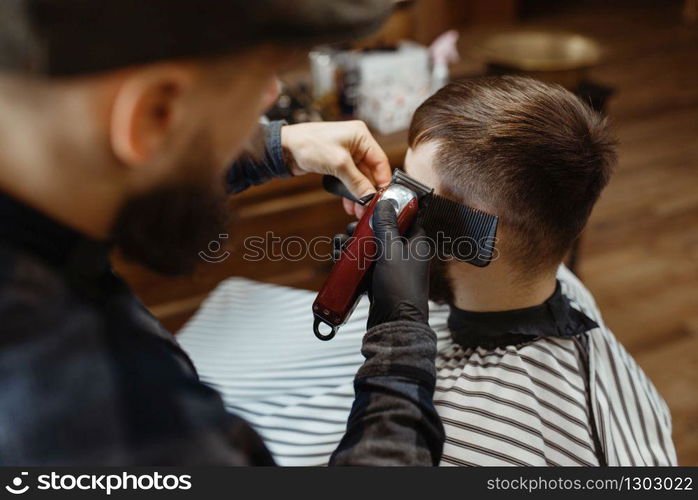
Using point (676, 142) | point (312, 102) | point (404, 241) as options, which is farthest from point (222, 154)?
point (676, 142)

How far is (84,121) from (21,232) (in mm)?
146

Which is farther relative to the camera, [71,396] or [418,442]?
[418,442]

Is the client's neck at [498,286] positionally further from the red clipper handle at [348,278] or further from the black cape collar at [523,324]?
the red clipper handle at [348,278]

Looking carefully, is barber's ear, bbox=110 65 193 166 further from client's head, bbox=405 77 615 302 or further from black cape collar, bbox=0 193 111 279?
client's head, bbox=405 77 615 302

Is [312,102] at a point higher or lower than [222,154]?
higher

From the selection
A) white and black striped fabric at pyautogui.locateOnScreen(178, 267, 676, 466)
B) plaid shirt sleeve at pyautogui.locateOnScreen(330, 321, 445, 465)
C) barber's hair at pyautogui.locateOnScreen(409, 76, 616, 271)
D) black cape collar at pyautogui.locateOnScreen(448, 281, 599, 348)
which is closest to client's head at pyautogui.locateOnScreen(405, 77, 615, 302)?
barber's hair at pyautogui.locateOnScreen(409, 76, 616, 271)

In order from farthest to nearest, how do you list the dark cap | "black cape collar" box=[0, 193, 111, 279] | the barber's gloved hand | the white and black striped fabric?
the white and black striped fabric, the barber's gloved hand, "black cape collar" box=[0, 193, 111, 279], the dark cap

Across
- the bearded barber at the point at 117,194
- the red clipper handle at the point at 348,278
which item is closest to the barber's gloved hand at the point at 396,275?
the red clipper handle at the point at 348,278

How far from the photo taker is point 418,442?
2.60 ft

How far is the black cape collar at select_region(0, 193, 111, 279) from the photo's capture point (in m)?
0.62

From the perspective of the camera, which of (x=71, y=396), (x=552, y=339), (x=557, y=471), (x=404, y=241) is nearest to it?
(x=71, y=396)

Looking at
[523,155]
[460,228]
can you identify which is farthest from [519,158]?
[460,228]

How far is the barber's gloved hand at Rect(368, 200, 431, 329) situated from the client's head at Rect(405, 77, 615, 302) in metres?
0.19

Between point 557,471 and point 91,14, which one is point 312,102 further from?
point 91,14
